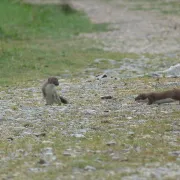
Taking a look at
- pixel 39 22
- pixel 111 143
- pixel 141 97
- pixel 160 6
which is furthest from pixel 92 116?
pixel 160 6

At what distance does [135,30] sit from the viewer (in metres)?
34.8

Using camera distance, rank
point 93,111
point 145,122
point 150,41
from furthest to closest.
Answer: point 150,41 < point 93,111 < point 145,122

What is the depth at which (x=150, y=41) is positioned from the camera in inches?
1171

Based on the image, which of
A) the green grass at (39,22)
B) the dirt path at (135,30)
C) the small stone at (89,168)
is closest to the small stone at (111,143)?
the small stone at (89,168)

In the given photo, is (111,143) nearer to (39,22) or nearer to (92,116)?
(92,116)

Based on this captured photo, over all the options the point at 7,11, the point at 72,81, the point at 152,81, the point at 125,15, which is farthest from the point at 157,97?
the point at 125,15

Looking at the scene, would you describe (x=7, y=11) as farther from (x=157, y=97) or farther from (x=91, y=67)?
(x=157, y=97)

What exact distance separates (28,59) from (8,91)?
572 centimetres

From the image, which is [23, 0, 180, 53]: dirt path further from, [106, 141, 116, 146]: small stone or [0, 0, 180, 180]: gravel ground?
[106, 141, 116, 146]: small stone

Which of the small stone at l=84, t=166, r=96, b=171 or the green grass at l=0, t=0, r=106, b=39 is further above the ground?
the green grass at l=0, t=0, r=106, b=39

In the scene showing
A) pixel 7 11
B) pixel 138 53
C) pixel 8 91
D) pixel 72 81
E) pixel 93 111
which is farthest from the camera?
pixel 7 11

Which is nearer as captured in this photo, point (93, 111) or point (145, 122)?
point (145, 122)

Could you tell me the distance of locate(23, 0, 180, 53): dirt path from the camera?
27.5 meters

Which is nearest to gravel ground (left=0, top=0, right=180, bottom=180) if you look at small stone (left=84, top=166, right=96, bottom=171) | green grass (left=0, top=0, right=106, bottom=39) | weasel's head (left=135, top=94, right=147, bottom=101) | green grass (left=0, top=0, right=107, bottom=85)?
small stone (left=84, top=166, right=96, bottom=171)
